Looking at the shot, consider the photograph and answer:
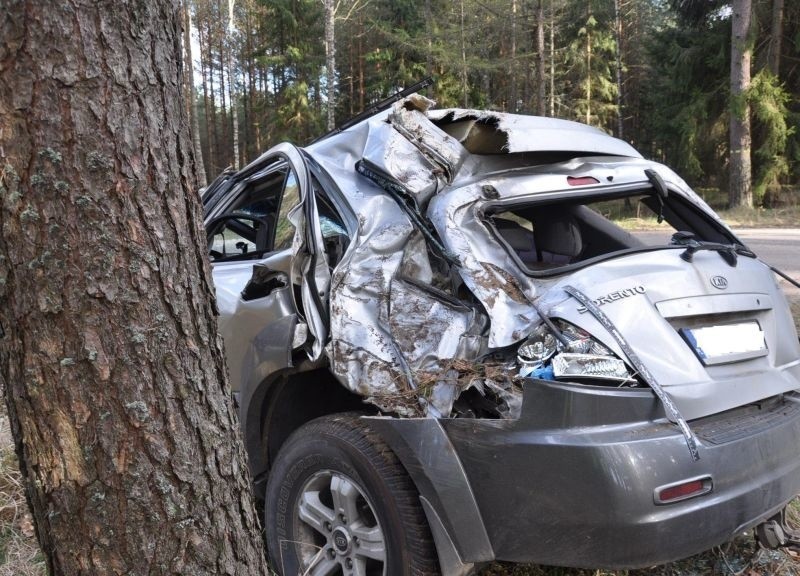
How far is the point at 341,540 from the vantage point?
2428 mm

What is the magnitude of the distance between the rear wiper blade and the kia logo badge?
116 millimetres

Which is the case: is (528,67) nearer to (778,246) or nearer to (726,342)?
(778,246)

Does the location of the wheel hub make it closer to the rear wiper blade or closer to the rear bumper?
the rear bumper

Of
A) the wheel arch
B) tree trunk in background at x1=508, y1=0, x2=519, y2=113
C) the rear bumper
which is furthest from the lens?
tree trunk in background at x1=508, y1=0, x2=519, y2=113

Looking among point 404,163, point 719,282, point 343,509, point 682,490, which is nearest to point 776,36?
point 719,282

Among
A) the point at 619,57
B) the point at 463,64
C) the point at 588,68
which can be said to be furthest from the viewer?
the point at 619,57

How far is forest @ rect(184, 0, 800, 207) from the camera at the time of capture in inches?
776

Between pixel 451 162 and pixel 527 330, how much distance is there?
964mm

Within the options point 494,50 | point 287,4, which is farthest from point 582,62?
point 287,4

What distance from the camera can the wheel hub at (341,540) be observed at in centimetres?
240

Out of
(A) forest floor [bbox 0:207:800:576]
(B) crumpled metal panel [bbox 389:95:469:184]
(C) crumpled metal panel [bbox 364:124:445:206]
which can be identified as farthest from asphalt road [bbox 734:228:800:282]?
(C) crumpled metal panel [bbox 364:124:445:206]

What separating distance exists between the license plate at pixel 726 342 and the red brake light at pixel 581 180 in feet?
2.86

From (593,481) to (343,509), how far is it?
0.98 meters

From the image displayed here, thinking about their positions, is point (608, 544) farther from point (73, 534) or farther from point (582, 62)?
point (582, 62)
